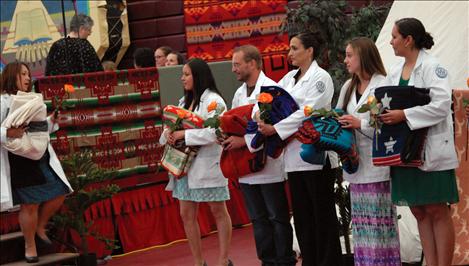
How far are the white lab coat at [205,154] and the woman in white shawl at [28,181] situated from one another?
1040mm

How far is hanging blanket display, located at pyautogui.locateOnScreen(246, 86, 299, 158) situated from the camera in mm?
5723

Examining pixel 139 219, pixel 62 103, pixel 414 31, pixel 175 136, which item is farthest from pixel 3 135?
pixel 414 31

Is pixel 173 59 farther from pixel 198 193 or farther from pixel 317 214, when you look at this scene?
pixel 317 214

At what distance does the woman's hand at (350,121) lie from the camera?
5309 mm

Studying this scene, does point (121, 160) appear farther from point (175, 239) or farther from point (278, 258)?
point (278, 258)

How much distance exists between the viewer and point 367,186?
544 cm

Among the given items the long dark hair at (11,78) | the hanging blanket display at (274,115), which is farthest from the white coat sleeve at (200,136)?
the long dark hair at (11,78)

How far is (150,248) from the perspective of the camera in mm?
8141

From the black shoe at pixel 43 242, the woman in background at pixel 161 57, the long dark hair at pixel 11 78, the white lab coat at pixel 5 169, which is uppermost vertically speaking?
the woman in background at pixel 161 57

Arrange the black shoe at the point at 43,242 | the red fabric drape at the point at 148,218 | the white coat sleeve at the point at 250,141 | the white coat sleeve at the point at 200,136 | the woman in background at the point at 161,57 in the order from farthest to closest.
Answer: the woman in background at the point at 161,57, the red fabric drape at the point at 148,218, the black shoe at the point at 43,242, the white coat sleeve at the point at 200,136, the white coat sleeve at the point at 250,141

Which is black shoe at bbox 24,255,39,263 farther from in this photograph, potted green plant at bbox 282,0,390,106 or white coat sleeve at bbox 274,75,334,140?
potted green plant at bbox 282,0,390,106

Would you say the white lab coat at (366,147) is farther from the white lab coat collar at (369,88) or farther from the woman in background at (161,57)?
the woman in background at (161,57)

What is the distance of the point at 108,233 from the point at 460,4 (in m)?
3.47

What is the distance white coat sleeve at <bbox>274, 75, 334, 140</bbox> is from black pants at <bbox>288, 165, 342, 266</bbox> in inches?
11.2
